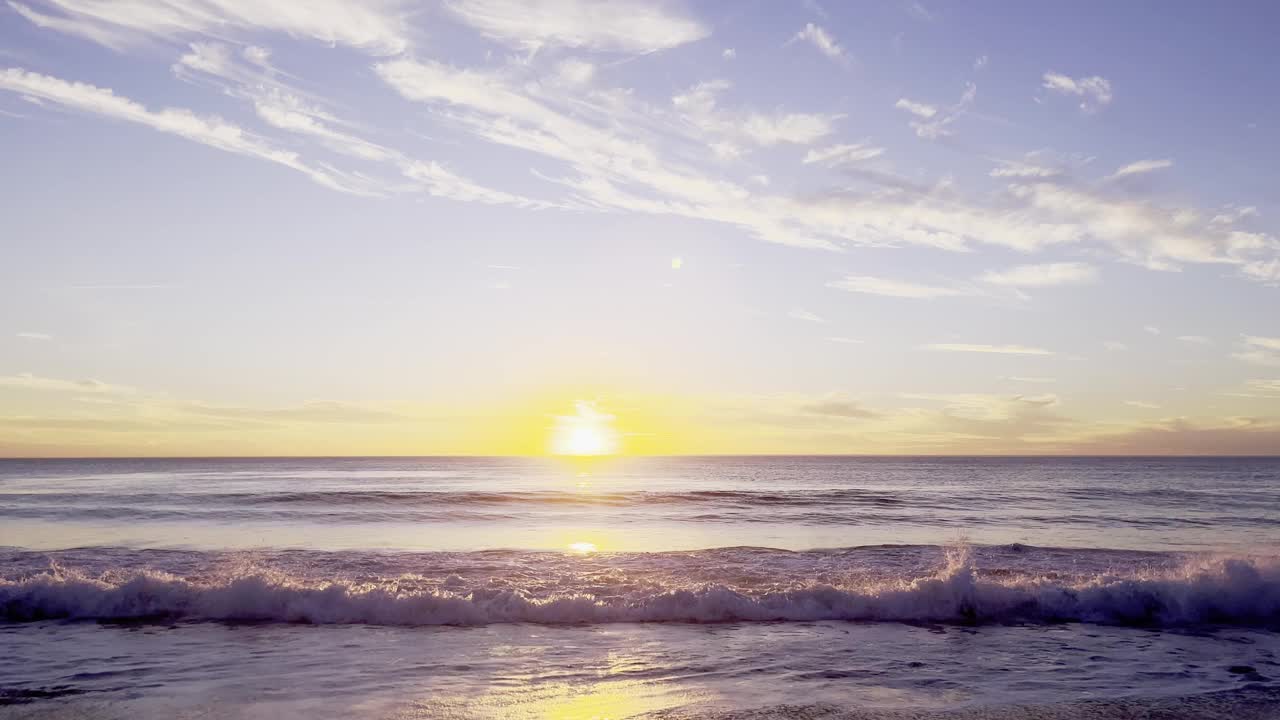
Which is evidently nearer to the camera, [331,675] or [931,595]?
[331,675]

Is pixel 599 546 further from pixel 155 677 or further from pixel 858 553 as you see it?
pixel 155 677

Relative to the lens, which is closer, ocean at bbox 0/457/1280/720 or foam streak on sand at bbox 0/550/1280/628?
ocean at bbox 0/457/1280/720

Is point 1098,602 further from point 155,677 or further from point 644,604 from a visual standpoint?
point 155,677

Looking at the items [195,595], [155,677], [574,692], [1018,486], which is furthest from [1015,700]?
[1018,486]

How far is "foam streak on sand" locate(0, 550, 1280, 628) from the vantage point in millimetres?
13945

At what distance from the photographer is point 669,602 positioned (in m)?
14.3

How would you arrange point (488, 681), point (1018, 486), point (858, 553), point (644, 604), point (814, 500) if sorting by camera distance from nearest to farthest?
point (488, 681) → point (644, 604) → point (858, 553) → point (814, 500) → point (1018, 486)

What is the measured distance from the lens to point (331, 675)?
404 inches

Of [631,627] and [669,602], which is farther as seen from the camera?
[669,602]

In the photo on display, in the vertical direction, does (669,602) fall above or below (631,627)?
above

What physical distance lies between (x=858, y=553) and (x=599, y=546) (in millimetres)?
7771

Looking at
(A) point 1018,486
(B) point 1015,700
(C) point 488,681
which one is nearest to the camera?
(B) point 1015,700

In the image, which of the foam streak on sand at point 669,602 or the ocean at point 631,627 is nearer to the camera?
the ocean at point 631,627

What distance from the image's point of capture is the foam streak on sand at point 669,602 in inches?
549
